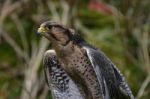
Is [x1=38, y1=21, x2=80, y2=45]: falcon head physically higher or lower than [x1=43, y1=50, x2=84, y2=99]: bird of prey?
higher

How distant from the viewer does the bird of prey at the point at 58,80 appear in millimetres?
4605

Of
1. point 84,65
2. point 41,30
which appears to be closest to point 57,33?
point 41,30

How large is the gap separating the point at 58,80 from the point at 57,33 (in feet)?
1.80

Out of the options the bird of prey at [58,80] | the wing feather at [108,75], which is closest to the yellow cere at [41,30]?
the wing feather at [108,75]

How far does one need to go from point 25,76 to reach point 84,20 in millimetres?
1379

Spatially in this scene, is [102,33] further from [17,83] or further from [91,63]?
[91,63]

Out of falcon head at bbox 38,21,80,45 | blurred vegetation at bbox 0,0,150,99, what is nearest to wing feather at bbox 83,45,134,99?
falcon head at bbox 38,21,80,45

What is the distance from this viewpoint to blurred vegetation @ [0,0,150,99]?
7.62m

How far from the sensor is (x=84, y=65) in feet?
14.4

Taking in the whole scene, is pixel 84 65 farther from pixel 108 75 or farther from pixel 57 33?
pixel 57 33

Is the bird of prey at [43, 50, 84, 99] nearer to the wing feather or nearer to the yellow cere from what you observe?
the wing feather

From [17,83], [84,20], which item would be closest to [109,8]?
[84,20]

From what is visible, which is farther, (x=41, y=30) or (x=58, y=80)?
(x=58, y=80)

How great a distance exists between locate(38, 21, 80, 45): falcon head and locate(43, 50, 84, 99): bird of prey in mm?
313
